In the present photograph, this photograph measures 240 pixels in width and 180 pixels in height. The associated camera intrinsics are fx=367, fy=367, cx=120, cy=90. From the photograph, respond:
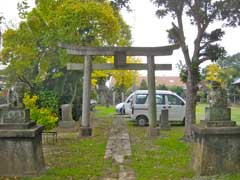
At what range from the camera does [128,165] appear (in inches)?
322

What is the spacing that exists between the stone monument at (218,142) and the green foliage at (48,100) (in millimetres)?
12086

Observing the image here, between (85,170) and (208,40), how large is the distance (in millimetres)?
6309

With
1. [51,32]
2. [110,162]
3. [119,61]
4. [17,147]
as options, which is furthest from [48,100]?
[17,147]

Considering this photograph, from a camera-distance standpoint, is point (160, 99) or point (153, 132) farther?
point (160, 99)

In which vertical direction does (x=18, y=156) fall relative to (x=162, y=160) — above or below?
above

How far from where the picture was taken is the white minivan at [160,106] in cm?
1812

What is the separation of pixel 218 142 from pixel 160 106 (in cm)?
1127

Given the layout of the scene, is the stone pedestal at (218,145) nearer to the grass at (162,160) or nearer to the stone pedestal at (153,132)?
the grass at (162,160)

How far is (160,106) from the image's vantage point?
18375 millimetres

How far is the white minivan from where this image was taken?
1812 cm

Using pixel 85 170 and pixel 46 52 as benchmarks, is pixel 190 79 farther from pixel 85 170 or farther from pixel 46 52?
pixel 46 52

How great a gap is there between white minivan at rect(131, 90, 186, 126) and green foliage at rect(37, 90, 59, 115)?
3892mm

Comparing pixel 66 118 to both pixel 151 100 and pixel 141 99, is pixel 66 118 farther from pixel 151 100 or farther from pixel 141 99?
pixel 151 100

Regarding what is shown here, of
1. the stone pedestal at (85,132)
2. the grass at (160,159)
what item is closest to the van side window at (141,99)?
the stone pedestal at (85,132)
